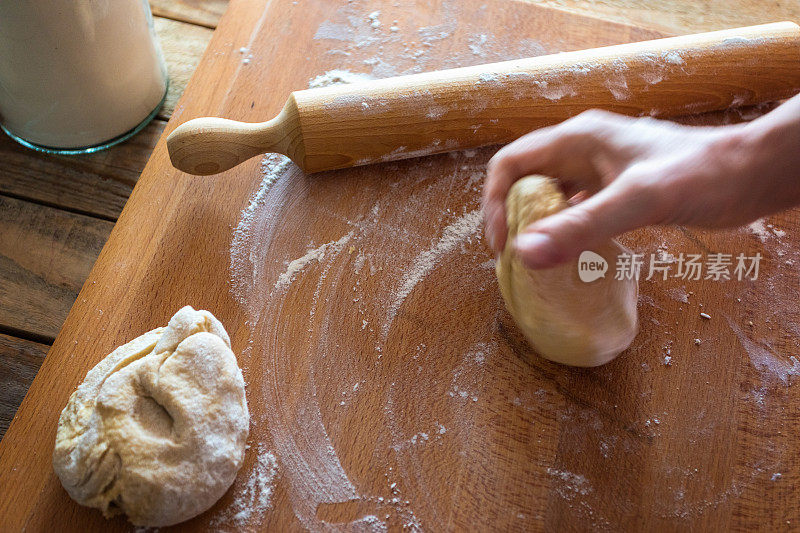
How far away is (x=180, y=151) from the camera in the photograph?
1.14m

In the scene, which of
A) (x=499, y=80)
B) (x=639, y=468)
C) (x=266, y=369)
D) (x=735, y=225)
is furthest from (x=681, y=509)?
(x=499, y=80)

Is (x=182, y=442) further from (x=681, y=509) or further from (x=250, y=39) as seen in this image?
(x=250, y=39)

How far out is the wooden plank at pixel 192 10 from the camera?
5.73ft

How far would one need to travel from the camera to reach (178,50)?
5.55 feet

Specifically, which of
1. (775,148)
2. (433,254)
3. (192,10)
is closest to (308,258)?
(433,254)

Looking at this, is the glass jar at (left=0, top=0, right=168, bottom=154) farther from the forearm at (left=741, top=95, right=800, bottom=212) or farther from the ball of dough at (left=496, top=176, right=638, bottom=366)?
the forearm at (left=741, top=95, right=800, bottom=212)

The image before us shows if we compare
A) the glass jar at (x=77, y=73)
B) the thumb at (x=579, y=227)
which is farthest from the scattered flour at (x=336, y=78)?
the thumb at (x=579, y=227)

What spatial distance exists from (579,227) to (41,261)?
1147mm

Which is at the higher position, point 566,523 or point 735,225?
point 735,225

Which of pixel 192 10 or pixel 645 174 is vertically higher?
pixel 645 174

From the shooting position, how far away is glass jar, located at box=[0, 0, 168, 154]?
1124 millimetres

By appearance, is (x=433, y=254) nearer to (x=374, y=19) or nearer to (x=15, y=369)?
(x=374, y=19)

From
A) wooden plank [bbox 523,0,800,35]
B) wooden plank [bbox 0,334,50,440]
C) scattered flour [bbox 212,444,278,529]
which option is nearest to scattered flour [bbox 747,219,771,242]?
wooden plank [bbox 523,0,800,35]

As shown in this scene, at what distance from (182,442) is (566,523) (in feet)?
1.84
